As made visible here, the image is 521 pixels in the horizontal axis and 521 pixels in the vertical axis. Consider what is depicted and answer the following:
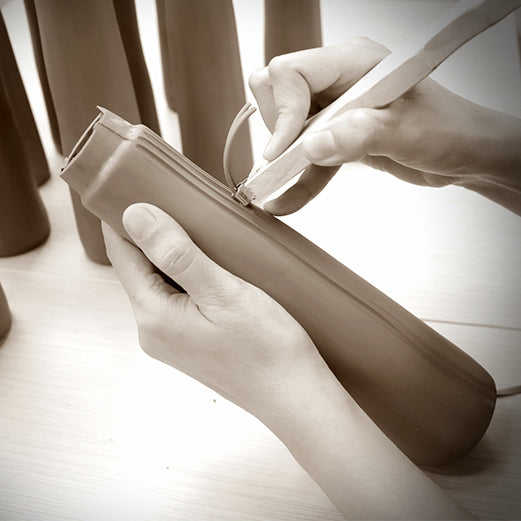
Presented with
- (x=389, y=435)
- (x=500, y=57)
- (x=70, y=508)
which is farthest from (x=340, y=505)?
(x=500, y=57)

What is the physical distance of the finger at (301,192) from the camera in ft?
1.42

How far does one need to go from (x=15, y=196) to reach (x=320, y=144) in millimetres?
387

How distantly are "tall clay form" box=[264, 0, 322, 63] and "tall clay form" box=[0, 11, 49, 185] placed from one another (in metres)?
0.28

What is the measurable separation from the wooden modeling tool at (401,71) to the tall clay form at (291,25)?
302 millimetres

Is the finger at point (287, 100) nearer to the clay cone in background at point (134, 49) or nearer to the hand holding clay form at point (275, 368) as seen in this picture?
the hand holding clay form at point (275, 368)

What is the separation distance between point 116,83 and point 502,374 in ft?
1.38

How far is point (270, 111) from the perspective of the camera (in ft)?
1.58

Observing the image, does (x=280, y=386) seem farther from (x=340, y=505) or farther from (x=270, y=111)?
(x=270, y=111)

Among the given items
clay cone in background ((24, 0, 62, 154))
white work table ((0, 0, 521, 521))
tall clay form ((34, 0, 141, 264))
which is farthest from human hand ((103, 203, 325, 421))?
clay cone in background ((24, 0, 62, 154))

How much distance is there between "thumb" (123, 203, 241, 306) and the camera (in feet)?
1.17

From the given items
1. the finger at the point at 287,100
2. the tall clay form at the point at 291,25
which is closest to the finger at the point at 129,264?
the finger at the point at 287,100

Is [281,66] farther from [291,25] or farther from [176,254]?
[291,25]

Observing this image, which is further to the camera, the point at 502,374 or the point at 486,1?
the point at 502,374

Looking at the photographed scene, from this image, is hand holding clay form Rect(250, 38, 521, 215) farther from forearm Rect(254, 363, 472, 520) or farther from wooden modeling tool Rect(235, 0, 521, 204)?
forearm Rect(254, 363, 472, 520)
